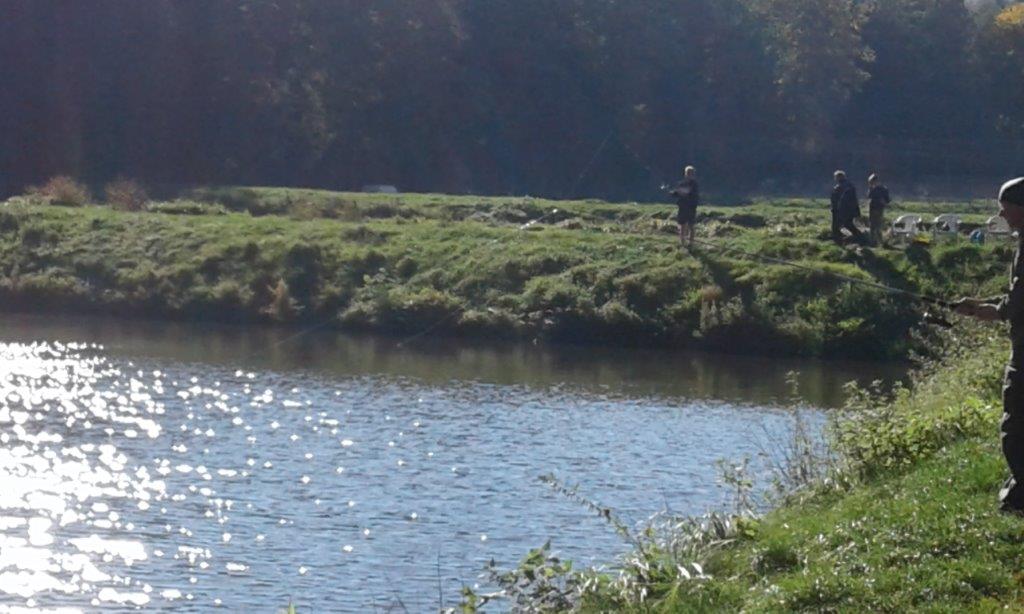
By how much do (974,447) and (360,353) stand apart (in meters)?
19.5

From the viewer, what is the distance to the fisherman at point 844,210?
1288 inches

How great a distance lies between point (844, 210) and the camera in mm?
33000

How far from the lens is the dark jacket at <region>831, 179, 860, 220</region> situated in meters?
32.7

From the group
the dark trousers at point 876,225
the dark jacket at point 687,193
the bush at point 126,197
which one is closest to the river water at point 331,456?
the dark jacket at point 687,193

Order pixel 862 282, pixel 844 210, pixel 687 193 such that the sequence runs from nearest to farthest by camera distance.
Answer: pixel 862 282 → pixel 687 193 → pixel 844 210

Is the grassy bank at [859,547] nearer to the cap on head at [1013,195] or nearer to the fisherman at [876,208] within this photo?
the cap on head at [1013,195]

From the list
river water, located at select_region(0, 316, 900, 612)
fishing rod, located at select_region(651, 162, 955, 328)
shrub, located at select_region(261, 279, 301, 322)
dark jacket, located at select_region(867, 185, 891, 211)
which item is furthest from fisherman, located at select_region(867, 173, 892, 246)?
shrub, located at select_region(261, 279, 301, 322)

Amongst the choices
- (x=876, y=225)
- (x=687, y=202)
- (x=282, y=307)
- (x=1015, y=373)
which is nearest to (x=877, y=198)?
(x=876, y=225)

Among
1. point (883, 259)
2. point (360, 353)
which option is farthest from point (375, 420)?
point (883, 259)

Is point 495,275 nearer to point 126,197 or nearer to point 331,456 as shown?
point 126,197

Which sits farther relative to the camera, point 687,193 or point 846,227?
point 846,227

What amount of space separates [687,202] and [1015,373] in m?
23.2

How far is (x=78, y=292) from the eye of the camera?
34562 millimetres

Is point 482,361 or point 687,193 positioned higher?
point 687,193
